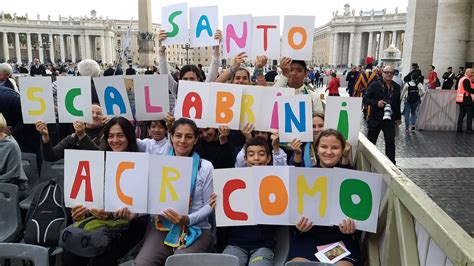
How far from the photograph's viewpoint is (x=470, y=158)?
9148 millimetres

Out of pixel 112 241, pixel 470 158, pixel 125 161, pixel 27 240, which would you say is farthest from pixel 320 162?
pixel 470 158

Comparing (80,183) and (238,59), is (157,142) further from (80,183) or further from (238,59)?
(238,59)

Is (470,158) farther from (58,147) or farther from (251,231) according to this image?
(58,147)

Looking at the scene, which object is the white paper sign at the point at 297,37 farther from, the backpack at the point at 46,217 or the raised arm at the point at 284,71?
the backpack at the point at 46,217

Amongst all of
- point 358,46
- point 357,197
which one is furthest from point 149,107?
point 358,46

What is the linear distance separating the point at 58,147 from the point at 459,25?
15732 millimetres

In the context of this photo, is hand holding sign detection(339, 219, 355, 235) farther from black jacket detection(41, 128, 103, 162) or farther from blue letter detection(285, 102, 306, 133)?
black jacket detection(41, 128, 103, 162)

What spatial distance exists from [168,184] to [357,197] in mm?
1566

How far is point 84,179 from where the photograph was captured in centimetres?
372

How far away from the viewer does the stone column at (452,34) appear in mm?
15648

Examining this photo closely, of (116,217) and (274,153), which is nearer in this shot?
(116,217)

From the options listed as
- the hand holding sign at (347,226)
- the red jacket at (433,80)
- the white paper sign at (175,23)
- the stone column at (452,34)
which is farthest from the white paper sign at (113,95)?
the stone column at (452,34)

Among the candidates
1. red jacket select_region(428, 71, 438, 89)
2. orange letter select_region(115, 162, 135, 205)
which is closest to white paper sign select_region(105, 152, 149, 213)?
orange letter select_region(115, 162, 135, 205)

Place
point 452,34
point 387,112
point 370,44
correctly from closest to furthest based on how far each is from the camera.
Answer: point 387,112
point 452,34
point 370,44
